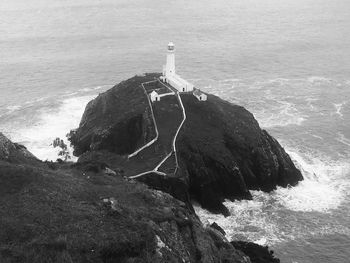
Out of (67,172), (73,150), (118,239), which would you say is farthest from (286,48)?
(118,239)

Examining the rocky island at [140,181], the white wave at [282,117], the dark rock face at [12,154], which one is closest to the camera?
the rocky island at [140,181]

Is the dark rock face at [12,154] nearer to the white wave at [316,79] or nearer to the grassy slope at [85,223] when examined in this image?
the grassy slope at [85,223]

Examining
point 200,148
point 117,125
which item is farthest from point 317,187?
point 117,125

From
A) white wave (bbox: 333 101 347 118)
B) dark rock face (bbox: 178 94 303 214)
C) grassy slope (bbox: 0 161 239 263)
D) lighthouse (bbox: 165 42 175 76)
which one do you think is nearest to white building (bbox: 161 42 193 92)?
lighthouse (bbox: 165 42 175 76)

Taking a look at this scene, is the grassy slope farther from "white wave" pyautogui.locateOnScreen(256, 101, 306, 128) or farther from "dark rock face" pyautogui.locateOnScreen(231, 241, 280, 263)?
Answer: "white wave" pyautogui.locateOnScreen(256, 101, 306, 128)

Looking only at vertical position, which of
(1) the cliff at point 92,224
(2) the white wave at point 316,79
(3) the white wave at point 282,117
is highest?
(2) the white wave at point 316,79

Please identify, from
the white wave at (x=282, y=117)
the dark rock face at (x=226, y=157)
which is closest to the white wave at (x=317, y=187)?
the dark rock face at (x=226, y=157)

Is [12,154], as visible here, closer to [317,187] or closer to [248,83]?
[317,187]
